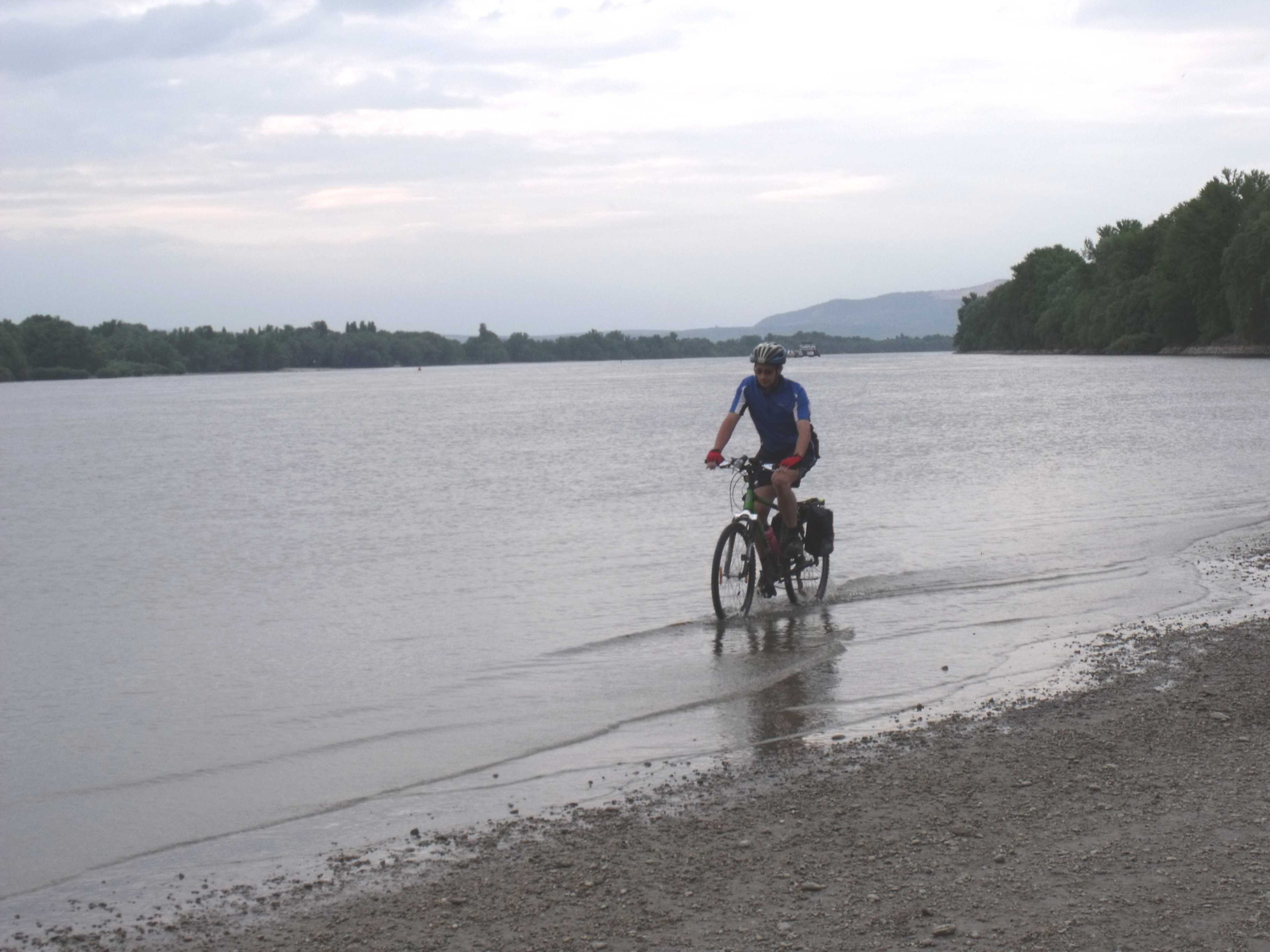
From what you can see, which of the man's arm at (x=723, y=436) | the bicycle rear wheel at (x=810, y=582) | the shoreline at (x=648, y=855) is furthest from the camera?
the bicycle rear wheel at (x=810, y=582)

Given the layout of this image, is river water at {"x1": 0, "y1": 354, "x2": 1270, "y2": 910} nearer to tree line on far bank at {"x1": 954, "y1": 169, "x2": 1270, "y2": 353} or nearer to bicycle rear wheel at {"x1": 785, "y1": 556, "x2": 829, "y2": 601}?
bicycle rear wheel at {"x1": 785, "y1": 556, "x2": 829, "y2": 601}

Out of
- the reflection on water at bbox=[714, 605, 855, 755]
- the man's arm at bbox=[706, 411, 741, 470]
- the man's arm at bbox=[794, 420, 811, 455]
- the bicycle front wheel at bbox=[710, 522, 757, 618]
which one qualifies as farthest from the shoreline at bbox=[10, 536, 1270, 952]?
the bicycle front wheel at bbox=[710, 522, 757, 618]

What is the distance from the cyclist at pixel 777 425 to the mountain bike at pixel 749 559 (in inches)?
4.3

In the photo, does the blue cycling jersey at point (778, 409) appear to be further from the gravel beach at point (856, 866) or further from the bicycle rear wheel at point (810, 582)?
the gravel beach at point (856, 866)

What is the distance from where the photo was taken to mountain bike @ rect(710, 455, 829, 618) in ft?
35.8

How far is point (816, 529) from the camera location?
11.5 meters

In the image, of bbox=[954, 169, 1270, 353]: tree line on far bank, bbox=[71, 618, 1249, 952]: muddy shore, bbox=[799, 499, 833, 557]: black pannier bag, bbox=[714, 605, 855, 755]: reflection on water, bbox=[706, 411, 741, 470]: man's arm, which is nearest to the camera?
bbox=[71, 618, 1249, 952]: muddy shore

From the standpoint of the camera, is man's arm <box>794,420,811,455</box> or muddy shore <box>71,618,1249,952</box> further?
man's arm <box>794,420,811,455</box>

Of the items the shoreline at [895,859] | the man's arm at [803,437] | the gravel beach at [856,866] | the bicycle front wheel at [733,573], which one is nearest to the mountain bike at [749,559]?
the bicycle front wheel at [733,573]

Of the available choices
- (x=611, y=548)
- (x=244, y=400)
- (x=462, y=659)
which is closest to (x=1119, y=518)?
(x=611, y=548)

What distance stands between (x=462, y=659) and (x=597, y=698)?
177 centimetres

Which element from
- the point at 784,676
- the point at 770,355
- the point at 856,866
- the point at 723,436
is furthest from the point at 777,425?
the point at 856,866

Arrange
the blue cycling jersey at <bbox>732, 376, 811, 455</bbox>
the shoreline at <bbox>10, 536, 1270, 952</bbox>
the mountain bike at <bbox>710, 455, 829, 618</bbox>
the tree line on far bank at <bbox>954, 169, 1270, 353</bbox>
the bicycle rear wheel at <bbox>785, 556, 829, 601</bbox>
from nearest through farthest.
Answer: the shoreline at <bbox>10, 536, 1270, 952</bbox>
the blue cycling jersey at <bbox>732, 376, 811, 455</bbox>
the mountain bike at <bbox>710, 455, 829, 618</bbox>
the bicycle rear wheel at <bbox>785, 556, 829, 601</bbox>
the tree line on far bank at <bbox>954, 169, 1270, 353</bbox>

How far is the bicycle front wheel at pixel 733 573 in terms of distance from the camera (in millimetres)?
10922
